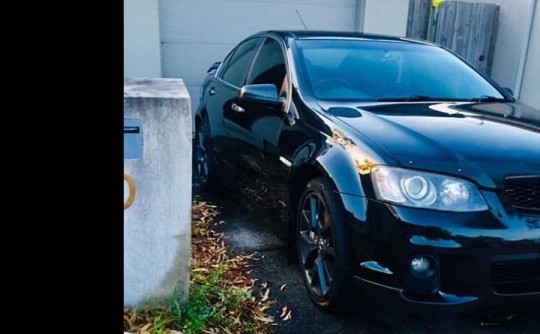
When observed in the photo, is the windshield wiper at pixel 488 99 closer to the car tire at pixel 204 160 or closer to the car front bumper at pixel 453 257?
the car front bumper at pixel 453 257

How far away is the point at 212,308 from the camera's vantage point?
9.34 ft

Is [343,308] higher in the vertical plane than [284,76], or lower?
lower

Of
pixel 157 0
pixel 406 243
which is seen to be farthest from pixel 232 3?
pixel 406 243

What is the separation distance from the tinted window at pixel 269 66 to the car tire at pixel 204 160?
99 cm

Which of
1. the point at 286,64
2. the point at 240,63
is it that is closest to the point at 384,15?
the point at 240,63

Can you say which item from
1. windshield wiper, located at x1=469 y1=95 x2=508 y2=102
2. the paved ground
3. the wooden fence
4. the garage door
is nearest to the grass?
the paved ground

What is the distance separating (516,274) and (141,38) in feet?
18.7

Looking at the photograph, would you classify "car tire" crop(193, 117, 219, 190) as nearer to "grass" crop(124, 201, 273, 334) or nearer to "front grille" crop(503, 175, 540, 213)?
"grass" crop(124, 201, 273, 334)

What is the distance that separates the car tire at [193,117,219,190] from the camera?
201 inches
